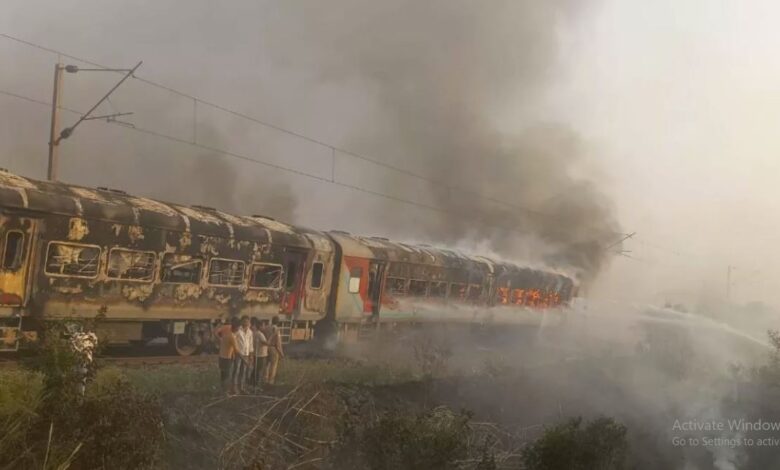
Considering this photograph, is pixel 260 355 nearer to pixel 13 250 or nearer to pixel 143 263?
pixel 143 263

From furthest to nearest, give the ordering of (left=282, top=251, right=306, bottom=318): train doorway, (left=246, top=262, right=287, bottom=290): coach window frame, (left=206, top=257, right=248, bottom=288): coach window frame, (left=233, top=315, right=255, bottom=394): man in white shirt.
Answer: (left=282, top=251, right=306, bottom=318): train doorway
(left=246, top=262, right=287, bottom=290): coach window frame
(left=206, top=257, right=248, bottom=288): coach window frame
(left=233, top=315, right=255, bottom=394): man in white shirt

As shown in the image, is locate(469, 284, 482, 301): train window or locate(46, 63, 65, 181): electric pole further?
locate(469, 284, 482, 301): train window

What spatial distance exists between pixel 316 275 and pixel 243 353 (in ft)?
18.8

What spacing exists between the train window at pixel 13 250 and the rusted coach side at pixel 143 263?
0.04ft

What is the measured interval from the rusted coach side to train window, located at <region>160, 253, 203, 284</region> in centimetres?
2

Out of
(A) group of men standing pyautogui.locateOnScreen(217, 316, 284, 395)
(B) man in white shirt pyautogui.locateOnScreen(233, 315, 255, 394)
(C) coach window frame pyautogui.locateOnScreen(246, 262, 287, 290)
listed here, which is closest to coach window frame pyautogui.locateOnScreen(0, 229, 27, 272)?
(A) group of men standing pyautogui.locateOnScreen(217, 316, 284, 395)

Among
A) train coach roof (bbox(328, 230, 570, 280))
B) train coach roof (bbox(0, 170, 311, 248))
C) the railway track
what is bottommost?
the railway track

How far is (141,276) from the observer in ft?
41.3

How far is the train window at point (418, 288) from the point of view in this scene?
792 inches

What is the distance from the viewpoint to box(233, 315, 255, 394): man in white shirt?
10.7 metres

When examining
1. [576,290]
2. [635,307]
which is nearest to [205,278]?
[576,290]

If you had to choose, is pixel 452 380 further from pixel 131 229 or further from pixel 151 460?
pixel 151 460

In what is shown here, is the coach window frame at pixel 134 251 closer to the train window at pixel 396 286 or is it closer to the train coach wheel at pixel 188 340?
the train coach wheel at pixel 188 340

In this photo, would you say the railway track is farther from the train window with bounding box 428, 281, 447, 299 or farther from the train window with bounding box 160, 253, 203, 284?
the train window with bounding box 428, 281, 447, 299
